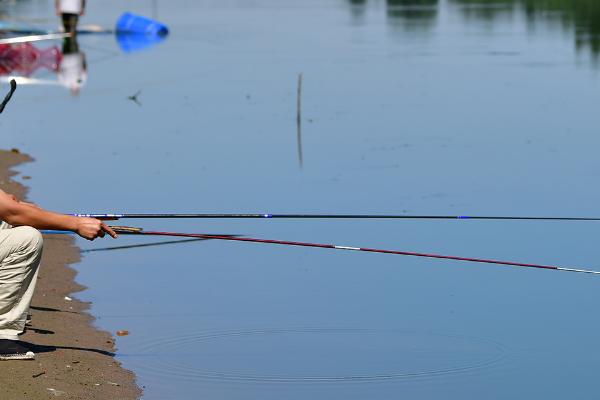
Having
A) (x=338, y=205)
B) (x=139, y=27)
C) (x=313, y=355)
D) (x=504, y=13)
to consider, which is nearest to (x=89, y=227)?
(x=313, y=355)

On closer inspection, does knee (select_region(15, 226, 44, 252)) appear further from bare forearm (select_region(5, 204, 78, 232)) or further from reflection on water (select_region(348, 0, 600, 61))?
reflection on water (select_region(348, 0, 600, 61))

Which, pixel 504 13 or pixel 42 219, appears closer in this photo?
pixel 42 219

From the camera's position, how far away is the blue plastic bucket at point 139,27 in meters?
35.2

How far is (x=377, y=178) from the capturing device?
47.1 feet

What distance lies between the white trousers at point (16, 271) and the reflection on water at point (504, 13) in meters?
25.7

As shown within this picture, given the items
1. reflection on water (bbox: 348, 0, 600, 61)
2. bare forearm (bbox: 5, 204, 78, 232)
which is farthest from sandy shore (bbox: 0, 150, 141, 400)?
reflection on water (bbox: 348, 0, 600, 61)

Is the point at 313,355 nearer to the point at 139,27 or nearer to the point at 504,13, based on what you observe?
the point at 139,27

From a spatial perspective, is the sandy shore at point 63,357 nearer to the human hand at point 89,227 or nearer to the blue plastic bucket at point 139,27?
the human hand at point 89,227

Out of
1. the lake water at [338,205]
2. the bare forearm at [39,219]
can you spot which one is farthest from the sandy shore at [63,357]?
the bare forearm at [39,219]

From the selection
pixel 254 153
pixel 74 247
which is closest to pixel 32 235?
pixel 74 247

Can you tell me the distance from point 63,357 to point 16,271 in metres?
0.99

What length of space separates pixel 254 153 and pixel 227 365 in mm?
8286

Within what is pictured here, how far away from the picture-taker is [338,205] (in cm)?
1274

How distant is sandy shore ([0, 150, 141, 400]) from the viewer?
6.80 m
